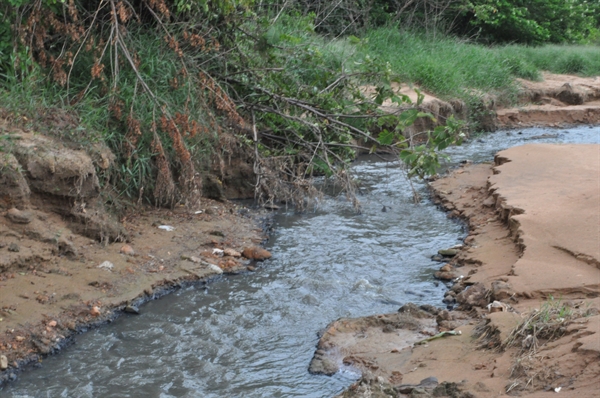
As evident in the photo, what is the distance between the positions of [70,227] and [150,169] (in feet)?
3.38

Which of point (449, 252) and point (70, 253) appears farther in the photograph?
point (449, 252)

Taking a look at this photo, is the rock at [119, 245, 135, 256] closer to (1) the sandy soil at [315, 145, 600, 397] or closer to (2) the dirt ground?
(2) the dirt ground

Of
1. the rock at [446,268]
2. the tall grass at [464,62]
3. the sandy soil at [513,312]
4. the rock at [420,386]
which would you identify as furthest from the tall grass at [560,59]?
the rock at [420,386]

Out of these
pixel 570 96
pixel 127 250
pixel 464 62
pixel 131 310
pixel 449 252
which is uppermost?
pixel 464 62

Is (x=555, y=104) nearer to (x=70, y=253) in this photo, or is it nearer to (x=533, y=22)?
(x=533, y=22)

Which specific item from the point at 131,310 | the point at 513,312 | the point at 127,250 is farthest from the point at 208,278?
the point at 513,312

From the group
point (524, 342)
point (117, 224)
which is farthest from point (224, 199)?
point (524, 342)

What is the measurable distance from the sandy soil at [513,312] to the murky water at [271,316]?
25 centimetres

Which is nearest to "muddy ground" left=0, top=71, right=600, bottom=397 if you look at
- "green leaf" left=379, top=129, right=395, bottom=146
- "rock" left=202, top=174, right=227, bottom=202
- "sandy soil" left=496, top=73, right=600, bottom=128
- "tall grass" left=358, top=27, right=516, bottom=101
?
"rock" left=202, top=174, right=227, bottom=202

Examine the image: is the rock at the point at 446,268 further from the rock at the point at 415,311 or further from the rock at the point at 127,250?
the rock at the point at 127,250

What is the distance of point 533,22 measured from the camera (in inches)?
688

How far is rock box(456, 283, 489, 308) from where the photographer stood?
4.67 m

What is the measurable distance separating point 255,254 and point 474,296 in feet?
6.05

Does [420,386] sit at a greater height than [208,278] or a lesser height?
greater
